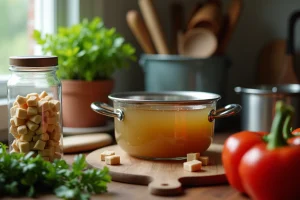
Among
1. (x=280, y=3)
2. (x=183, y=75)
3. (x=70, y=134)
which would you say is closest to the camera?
(x=70, y=134)

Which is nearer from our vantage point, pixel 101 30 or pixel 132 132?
pixel 132 132

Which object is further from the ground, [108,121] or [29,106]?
[29,106]

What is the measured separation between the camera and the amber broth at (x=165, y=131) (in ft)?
3.84

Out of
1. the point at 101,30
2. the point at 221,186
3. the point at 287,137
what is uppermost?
the point at 101,30

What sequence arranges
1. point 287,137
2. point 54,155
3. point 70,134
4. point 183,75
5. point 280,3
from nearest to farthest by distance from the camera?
point 287,137 < point 54,155 < point 70,134 < point 183,75 < point 280,3

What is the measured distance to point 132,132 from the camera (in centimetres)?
119

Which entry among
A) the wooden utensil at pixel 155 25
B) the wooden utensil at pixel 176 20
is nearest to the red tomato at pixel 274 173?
the wooden utensil at pixel 155 25

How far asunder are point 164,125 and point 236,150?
0.26m

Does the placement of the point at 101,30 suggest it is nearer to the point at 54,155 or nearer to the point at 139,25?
the point at 139,25

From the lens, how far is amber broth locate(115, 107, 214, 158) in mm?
1169

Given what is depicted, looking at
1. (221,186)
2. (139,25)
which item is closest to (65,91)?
(139,25)

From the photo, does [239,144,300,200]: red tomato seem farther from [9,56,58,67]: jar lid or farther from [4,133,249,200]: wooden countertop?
[9,56,58,67]: jar lid

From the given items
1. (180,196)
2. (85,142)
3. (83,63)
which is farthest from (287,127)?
(83,63)

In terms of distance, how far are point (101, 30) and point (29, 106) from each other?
52 cm
